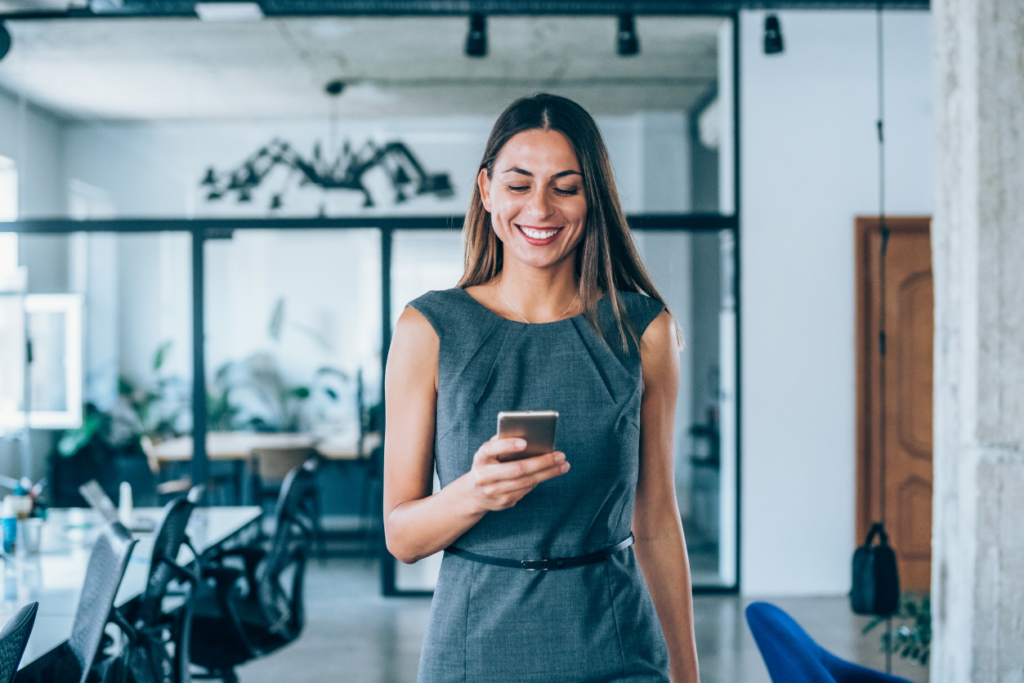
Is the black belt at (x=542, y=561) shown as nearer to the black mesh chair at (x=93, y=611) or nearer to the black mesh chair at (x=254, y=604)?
the black mesh chair at (x=93, y=611)

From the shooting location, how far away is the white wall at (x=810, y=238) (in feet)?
14.8

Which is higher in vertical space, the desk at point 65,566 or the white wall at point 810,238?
the white wall at point 810,238

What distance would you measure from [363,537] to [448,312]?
4.59 meters

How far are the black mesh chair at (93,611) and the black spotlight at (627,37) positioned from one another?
361 cm

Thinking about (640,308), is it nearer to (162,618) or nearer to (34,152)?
(162,618)

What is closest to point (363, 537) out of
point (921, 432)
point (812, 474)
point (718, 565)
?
point (718, 565)

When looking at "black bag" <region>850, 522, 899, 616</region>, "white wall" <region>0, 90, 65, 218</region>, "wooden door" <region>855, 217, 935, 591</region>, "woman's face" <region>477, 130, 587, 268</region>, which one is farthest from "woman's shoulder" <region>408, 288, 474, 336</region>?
"white wall" <region>0, 90, 65, 218</region>

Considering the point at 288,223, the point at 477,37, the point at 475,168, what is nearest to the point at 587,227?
the point at 477,37

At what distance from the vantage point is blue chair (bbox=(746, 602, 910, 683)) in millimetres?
1519

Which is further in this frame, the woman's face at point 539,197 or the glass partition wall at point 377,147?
the glass partition wall at point 377,147

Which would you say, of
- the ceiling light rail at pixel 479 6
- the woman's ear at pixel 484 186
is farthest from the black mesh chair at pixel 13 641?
the ceiling light rail at pixel 479 6

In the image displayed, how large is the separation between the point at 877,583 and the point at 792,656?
1.50m

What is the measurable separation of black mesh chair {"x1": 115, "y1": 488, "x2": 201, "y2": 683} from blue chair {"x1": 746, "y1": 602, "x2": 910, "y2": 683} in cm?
149

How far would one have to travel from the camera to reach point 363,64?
4.68m
